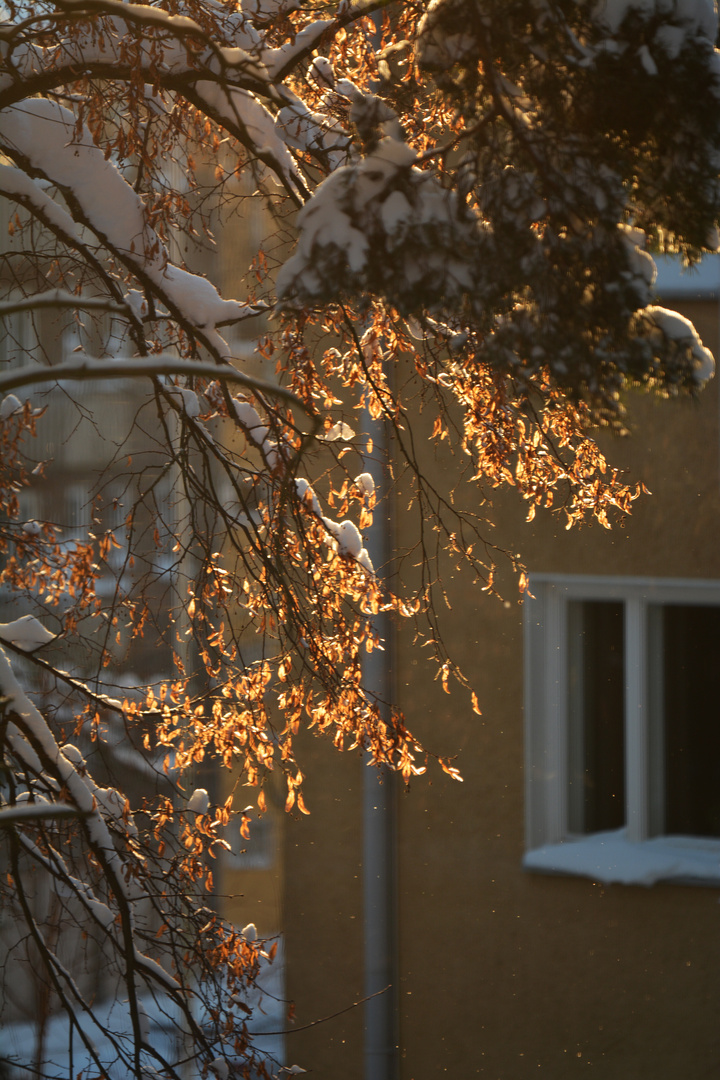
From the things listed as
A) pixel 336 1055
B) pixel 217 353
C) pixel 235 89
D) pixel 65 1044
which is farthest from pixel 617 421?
pixel 65 1044

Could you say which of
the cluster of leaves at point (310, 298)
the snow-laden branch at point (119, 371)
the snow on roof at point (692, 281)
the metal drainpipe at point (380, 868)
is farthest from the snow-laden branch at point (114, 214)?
the snow-laden branch at point (119, 371)

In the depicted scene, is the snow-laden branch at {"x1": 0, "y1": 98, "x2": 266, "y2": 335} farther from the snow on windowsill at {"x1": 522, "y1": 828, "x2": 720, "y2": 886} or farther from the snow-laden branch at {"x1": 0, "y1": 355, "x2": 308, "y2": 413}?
the snow on windowsill at {"x1": 522, "y1": 828, "x2": 720, "y2": 886}

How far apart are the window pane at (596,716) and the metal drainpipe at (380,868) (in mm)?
566

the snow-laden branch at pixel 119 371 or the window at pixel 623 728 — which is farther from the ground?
the snow-laden branch at pixel 119 371

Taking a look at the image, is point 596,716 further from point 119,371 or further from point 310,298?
point 119,371

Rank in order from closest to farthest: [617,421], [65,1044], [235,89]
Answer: [617,421] < [235,89] < [65,1044]

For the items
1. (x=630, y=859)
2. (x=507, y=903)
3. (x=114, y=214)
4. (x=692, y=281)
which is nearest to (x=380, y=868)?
(x=507, y=903)

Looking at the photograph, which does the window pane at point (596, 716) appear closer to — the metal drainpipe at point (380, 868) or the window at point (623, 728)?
the window at point (623, 728)

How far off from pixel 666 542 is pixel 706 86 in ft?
4.83

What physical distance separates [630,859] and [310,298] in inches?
75.8

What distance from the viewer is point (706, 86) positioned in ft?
4.58

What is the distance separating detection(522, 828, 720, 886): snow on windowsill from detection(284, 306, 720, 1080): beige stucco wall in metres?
0.04

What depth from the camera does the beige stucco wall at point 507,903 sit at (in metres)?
2.62

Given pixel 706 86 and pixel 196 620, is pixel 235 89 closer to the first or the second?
pixel 706 86
